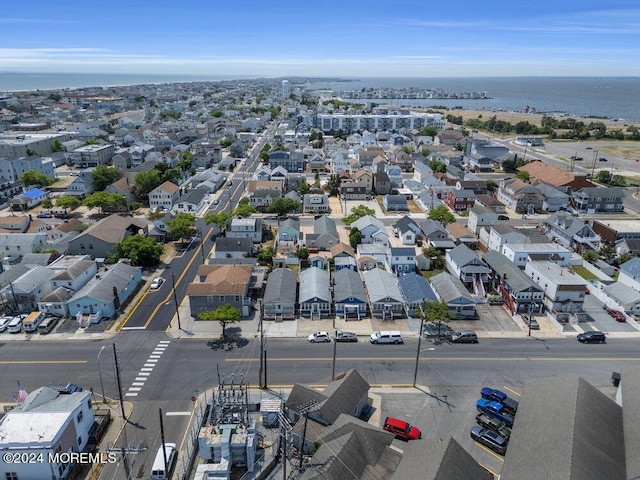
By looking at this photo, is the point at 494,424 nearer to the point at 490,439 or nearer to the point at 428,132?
the point at 490,439

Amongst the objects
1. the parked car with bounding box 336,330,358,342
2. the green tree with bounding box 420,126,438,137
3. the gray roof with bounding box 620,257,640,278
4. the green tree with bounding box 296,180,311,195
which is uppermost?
the green tree with bounding box 420,126,438,137

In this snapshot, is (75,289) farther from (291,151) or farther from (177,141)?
(177,141)

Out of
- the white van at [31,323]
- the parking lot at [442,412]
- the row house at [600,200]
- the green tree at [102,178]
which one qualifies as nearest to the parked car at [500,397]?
the parking lot at [442,412]

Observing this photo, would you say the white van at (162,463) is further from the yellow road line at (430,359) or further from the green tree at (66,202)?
the green tree at (66,202)

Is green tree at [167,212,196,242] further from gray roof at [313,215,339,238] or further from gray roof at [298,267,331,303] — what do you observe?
gray roof at [298,267,331,303]

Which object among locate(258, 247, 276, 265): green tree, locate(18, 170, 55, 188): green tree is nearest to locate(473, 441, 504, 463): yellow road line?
locate(258, 247, 276, 265): green tree

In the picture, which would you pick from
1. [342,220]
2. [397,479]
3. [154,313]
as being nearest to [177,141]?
[342,220]

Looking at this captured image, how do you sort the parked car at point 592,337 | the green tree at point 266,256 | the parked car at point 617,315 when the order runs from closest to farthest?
1. the parked car at point 592,337
2. the parked car at point 617,315
3. the green tree at point 266,256
